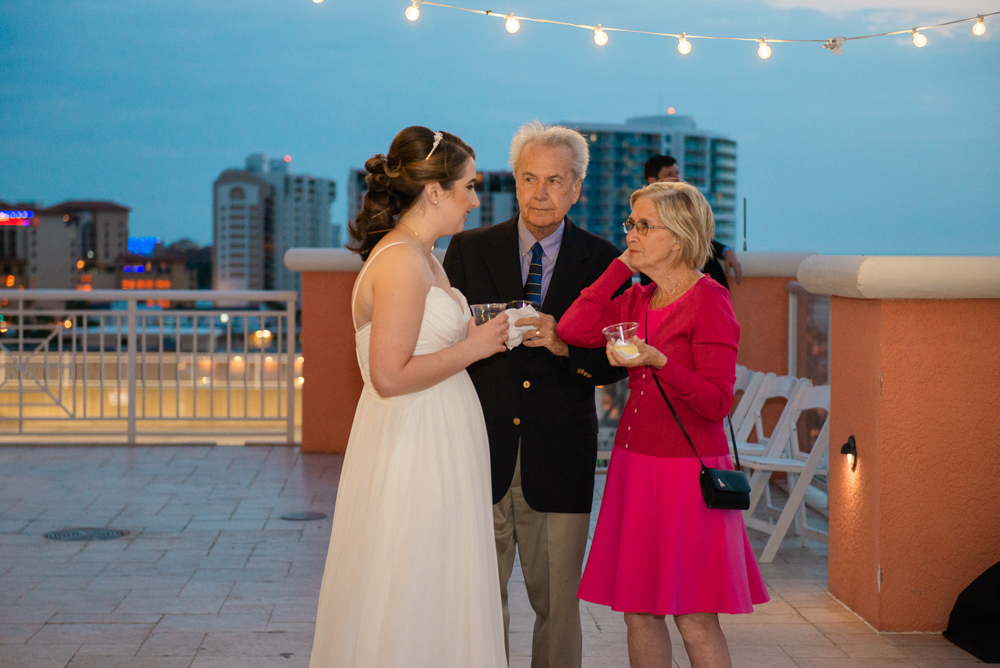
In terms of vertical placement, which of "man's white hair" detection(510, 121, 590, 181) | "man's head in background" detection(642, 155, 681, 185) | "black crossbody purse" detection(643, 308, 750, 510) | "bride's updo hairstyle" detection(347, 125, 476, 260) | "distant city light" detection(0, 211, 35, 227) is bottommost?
"black crossbody purse" detection(643, 308, 750, 510)

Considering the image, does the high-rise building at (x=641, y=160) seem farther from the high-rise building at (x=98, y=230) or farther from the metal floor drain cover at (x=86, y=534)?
the metal floor drain cover at (x=86, y=534)

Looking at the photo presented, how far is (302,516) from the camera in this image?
5410 millimetres

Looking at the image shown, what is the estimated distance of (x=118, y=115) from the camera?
87125 mm

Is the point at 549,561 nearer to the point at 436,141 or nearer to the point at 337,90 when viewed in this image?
the point at 436,141

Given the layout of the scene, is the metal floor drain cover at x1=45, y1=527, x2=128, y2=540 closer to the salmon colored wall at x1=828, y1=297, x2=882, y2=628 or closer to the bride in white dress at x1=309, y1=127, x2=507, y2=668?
the bride in white dress at x1=309, y1=127, x2=507, y2=668

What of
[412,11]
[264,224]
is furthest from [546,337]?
[264,224]

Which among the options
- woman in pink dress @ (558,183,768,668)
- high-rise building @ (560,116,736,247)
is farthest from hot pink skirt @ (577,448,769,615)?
high-rise building @ (560,116,736,247)

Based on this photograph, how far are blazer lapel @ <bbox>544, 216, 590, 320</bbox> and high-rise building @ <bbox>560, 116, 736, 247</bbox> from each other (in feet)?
233

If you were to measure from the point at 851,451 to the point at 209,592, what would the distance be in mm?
2787

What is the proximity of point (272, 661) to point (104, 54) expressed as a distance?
97360 millimetres

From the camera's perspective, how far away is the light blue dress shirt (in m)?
2.77

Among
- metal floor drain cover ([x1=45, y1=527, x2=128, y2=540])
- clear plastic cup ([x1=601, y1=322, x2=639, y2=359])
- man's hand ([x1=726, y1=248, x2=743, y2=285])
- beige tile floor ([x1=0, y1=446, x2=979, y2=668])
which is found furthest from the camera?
man's hand ([x1=726, y1=248, x2=743, y2=285])

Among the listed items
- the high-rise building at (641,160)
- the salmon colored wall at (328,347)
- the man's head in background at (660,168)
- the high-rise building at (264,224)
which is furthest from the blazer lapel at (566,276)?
the high-rise building at (641,160)

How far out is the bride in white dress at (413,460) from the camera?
81.4 inches
